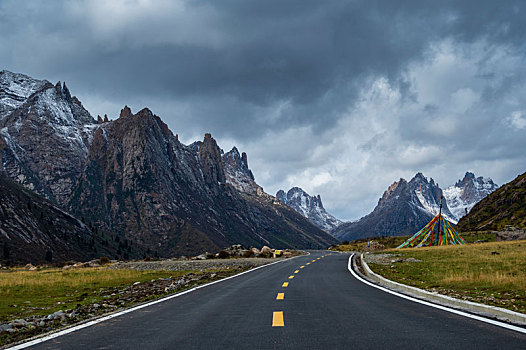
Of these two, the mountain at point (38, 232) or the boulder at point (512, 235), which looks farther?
the mountain at point (38, 232)

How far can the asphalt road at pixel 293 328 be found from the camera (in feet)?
25.0

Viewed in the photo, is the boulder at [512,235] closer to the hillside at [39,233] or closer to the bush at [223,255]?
the bush at [223,255]

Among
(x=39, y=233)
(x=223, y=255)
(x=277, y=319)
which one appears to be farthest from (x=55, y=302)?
(x=39, y=233)

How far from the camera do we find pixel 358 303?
1305cm

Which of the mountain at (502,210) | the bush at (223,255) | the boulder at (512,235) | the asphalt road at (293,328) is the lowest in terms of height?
the asphalt road at (293,328)

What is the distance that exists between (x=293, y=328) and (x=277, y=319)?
4.13ft

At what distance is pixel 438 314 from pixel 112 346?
7.76 metres

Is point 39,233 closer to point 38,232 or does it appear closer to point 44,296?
point 38,232

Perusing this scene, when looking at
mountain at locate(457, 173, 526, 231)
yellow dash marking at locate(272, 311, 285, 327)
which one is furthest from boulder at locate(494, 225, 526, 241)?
yellow dash marking at locate(272, 311, 285, 327)

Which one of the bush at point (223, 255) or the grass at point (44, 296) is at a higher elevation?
the bush at point (223, 255)

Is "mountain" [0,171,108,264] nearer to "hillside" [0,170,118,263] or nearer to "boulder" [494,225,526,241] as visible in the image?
"hillside" [0,170,118,263]

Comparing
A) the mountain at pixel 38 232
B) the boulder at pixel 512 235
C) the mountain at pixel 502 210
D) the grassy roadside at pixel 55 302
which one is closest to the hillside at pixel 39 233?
the mountain at pixel 38 232

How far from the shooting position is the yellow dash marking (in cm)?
955

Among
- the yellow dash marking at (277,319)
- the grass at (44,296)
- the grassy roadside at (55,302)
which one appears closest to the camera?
the yellow dash marking at (277,319)
